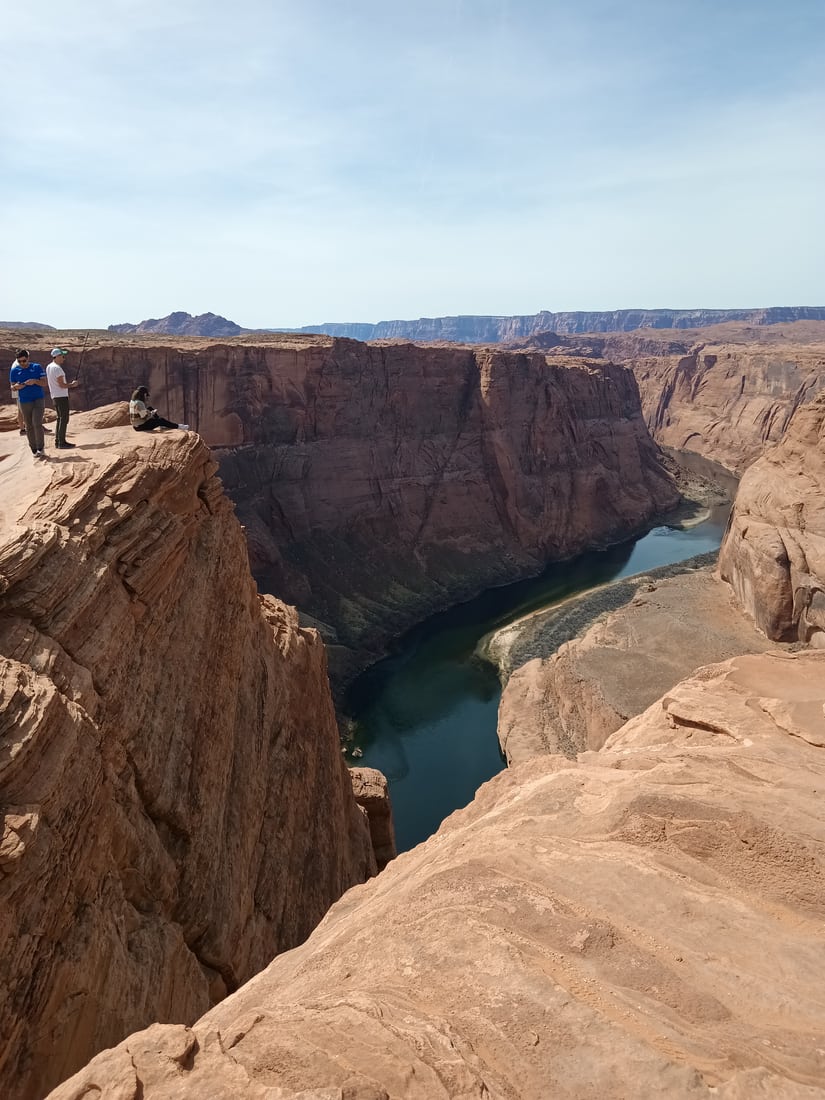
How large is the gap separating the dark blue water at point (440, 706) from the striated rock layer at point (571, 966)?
22.1 m

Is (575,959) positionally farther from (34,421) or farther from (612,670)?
(612,670)

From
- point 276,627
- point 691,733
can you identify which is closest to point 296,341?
point 276,627

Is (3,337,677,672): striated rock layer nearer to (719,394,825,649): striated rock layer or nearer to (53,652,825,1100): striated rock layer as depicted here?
(719,394,825,649): striated rock layer

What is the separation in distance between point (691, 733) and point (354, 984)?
294 inches

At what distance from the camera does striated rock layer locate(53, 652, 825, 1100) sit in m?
4.79

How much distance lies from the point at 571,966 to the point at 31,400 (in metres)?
13.0

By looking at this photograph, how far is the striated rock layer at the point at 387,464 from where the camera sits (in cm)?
4750

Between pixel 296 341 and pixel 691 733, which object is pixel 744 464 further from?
pixel 691 733

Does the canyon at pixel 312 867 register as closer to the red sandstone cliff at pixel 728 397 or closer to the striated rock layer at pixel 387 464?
the striated rock layer at pixel 387 464

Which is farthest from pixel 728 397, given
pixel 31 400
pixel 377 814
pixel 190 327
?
pixel 190 327

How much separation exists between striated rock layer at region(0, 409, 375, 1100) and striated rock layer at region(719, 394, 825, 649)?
2874 cm

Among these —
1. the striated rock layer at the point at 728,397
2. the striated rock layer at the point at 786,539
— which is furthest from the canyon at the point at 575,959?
the striated rock layer at the point at 728,397

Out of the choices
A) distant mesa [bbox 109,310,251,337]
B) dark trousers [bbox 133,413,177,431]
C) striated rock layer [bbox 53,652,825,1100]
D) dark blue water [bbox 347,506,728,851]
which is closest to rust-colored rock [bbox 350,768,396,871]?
dark blue water [bbox 347,506,728,851]

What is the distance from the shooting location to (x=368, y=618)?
48500 mm
